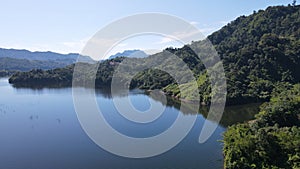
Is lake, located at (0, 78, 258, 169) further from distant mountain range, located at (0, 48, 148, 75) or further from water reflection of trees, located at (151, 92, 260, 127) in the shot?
distant mountain range, located at (0, 48, 148, 75)

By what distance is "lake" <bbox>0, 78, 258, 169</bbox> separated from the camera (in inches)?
576

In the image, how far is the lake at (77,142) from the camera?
14633 mm

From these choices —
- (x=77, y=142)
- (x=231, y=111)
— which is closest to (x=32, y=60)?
(x=231, y=111)

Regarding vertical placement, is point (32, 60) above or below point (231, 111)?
above

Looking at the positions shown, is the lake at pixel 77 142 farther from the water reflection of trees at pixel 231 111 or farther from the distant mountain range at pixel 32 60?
the distant mountain range at pixel 32 60

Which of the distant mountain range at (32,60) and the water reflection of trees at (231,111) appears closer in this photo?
the water reflection of trees at (231,111)

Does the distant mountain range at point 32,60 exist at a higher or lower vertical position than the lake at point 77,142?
higher

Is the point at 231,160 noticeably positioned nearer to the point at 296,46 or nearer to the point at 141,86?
the point at 296,46

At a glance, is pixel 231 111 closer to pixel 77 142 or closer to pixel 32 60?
pixel 77 142

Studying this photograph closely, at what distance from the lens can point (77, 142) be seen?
18.5m

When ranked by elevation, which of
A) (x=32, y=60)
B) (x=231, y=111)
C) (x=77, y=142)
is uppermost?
(x=32, y=60)

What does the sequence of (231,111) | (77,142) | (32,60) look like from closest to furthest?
(77,142) < (231,111) < (32,60)

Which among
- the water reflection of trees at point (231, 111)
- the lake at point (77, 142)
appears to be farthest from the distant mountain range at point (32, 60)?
the lake at point (77, 142)

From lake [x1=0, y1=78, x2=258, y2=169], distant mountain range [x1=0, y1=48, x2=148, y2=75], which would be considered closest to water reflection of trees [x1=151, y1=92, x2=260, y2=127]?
lake [x1=0, y1=78, x2=258, y2=169]
